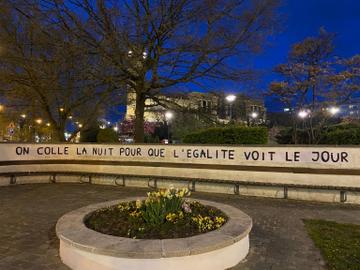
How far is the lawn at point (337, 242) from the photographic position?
453 cm

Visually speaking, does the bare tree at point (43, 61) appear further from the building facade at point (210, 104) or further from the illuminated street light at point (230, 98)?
the illuminated street light at point (230, 98)

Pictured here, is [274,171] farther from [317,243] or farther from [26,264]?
[26,264]

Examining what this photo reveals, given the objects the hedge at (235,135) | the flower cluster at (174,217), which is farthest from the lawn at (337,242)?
the hedge at (235,135)

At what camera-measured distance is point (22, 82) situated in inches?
534

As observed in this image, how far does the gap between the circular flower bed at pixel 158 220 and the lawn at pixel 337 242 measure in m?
1.58

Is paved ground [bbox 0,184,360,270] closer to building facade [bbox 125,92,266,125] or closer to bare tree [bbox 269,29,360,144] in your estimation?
building facade [bbox 125,92,266,125]

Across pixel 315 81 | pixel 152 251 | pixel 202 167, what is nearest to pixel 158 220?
pixel 152 251

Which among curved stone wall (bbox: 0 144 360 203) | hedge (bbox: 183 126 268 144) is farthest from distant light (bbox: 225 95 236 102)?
curved stone wall (bbox: 0 144 360 203)

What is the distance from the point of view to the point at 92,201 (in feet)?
28.2

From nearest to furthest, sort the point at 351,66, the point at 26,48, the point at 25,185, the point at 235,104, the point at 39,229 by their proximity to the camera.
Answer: the point at 39,229
the point at 25,185
the point at 235,104
the point at 26,48
the point at 351,66

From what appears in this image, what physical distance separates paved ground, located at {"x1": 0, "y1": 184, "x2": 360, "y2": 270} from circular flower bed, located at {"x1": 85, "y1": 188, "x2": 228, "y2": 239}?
28.7 inches

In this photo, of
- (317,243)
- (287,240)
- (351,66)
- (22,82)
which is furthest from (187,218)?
(351,66)

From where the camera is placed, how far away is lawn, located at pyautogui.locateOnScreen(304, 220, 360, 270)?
4.53 meters

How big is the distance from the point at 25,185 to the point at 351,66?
2034cm
